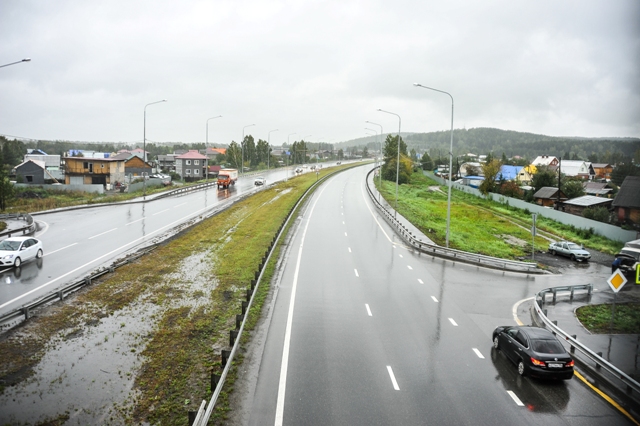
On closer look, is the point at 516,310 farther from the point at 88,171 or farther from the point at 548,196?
the point at 88,171

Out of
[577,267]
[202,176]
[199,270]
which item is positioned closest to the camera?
[199,270]

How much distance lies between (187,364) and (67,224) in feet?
99.7

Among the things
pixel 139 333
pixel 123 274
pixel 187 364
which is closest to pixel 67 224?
pixel 123 274

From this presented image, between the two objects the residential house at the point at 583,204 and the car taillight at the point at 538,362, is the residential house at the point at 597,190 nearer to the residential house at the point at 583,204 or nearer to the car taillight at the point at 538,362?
the residential house at the point at 583,204

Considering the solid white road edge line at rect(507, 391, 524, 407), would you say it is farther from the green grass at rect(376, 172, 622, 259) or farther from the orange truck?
the orange truck

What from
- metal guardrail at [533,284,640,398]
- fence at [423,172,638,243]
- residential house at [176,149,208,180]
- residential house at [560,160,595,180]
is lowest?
metal guardrail at [533,284,640,398]

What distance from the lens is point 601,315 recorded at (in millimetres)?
19875

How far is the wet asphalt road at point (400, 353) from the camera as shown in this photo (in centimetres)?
1115

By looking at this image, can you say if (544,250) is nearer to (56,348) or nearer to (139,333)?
(139,333)

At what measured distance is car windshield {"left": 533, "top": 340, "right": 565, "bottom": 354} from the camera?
13.3 m

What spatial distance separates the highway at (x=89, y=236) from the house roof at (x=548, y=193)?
48.1 metres

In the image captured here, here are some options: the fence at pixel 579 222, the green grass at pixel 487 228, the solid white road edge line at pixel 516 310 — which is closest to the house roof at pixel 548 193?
the fence at pixel 579 222

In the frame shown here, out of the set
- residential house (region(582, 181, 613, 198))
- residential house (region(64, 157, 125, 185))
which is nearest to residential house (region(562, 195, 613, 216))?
residential house (region(582, 181, 613, 198))

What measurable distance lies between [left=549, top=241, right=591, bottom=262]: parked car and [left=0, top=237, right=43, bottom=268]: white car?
3639cm
